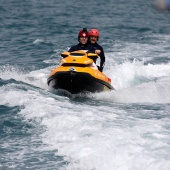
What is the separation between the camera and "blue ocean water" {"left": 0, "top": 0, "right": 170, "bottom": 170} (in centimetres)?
562

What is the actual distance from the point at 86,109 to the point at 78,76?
0.87m

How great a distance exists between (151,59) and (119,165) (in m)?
8.85

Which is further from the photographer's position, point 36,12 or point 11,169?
point 36,12

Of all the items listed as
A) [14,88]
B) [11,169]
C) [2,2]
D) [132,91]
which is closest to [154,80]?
[132,91]

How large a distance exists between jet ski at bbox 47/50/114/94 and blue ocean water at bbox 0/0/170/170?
188mm

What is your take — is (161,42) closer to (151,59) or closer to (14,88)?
(151,59)

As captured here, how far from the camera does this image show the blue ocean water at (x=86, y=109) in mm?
5621

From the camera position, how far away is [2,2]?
2717 cm

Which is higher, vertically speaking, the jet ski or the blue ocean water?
the jet ski

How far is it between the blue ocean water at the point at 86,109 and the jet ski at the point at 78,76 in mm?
188

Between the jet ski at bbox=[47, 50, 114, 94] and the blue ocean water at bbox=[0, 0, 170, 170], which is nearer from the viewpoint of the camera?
the blue ocean water at bbox=[0, 0, 170, 170]

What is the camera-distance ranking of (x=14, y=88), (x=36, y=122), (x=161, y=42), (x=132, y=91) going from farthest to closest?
(x=161, y=42), (x=132, y=91), (x=14, y=88), (x=36, y=122)

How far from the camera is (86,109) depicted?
25.8 feet

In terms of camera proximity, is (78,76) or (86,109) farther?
(78,76)
